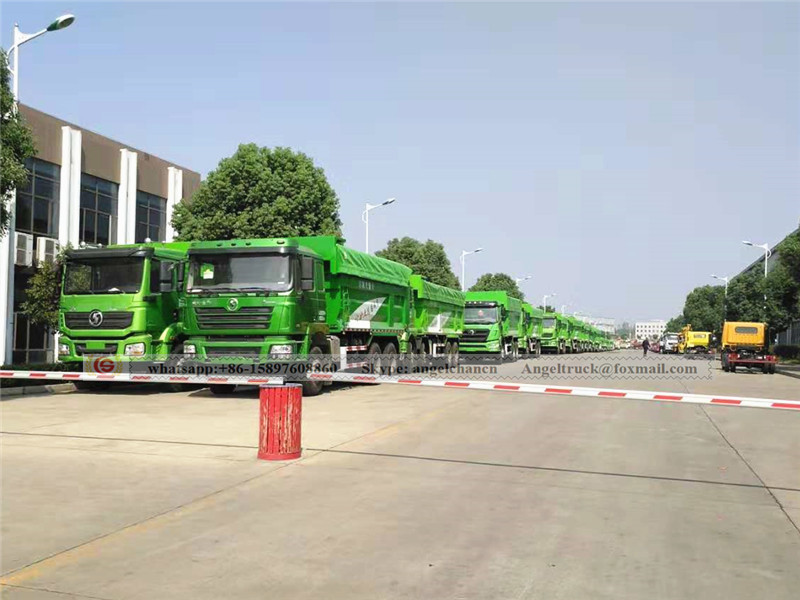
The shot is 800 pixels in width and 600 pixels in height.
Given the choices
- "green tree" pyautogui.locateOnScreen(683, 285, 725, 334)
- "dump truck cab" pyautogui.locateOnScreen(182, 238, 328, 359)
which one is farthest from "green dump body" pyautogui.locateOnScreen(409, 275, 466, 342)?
"green tree" pyautogui.locateOnScreen(683, 285, 725, 334)

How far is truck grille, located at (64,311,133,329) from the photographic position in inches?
598

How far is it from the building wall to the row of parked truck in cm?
847

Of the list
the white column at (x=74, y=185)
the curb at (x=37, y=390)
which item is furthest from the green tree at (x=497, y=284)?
the curb at (x=37, y=390)

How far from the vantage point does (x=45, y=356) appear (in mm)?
28312

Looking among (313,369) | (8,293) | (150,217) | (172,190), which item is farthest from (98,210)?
(313,369)

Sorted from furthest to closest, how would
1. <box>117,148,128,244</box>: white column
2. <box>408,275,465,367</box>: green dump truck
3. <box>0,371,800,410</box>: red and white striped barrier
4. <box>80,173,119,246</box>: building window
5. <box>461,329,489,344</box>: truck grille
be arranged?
<box>461,329,489,344</box>: truck grille < <box>117,148,128,244</box>: white column < <box>80,173,119,246</box>: building window < <box>408,275,465,367</box>: green dump truck < <box>0,371,800,410</box>: red and white striped barrier

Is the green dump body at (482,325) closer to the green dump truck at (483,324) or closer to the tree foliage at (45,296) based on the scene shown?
the green dump truck at (483,324)

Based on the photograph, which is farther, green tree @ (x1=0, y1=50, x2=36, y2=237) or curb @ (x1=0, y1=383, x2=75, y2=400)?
curb @ (x1=0, y1=383, x2=75, y2=400)

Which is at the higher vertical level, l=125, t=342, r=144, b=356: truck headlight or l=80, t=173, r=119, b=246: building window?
l=80, t=173, r=119, b=246: building window

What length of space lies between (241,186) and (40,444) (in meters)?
20.3

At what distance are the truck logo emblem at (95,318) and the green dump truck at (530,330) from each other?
3036 centimetres

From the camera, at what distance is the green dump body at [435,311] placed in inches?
917

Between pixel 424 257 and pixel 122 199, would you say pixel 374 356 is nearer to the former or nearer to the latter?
pixel 122 199

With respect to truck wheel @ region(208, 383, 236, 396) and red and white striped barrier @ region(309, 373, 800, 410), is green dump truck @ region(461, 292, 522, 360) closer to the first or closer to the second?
truck wheel @ region(208, 383, 236, 396)
